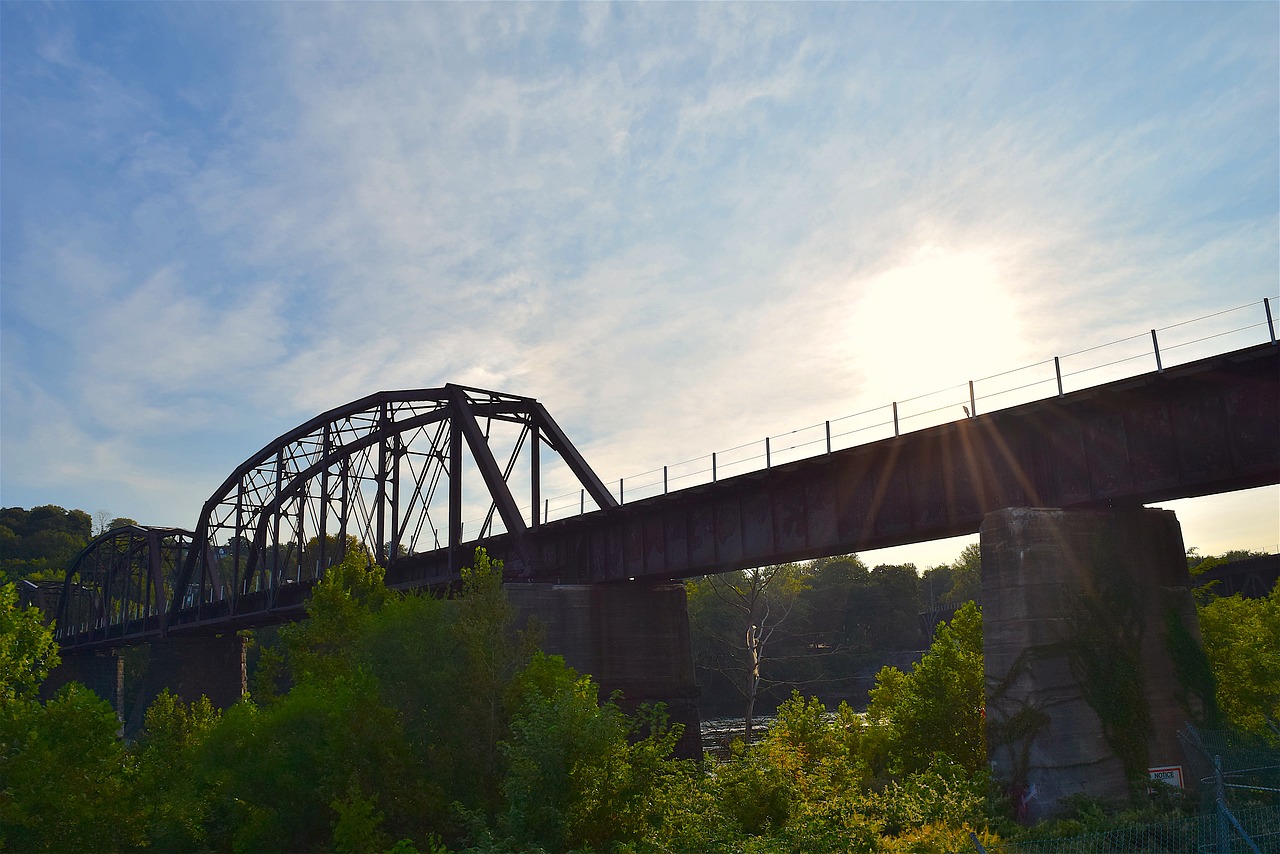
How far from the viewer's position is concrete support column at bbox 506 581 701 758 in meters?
40.9

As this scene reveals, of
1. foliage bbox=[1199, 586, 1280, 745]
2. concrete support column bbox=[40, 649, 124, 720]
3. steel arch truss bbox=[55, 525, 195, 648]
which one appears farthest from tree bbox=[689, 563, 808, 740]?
concrete support column bbox=[40, 649, 124, 720]

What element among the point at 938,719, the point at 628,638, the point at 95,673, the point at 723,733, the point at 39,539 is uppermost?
the point at 39,539

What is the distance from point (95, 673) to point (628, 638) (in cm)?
10565

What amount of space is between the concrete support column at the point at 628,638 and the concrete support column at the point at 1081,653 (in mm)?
19617

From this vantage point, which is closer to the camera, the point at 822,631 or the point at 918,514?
the point at 918,514

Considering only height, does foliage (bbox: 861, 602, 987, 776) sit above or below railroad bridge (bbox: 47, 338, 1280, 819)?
below

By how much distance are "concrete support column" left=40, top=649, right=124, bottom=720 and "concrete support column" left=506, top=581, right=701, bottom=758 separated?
9692cm

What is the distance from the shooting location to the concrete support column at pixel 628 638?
40.9 metres

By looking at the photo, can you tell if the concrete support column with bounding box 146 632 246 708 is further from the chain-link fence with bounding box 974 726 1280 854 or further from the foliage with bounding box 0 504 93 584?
the foliage with bounding box 0 504 93 584

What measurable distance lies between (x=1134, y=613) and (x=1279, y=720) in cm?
1072

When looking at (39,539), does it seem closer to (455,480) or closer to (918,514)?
(455,480)

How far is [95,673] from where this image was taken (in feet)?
393

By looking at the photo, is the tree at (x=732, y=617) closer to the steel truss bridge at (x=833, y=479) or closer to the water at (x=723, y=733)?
the water at (x=723, y=733)

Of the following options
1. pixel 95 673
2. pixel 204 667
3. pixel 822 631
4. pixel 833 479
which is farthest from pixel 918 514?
pixel 95 673
